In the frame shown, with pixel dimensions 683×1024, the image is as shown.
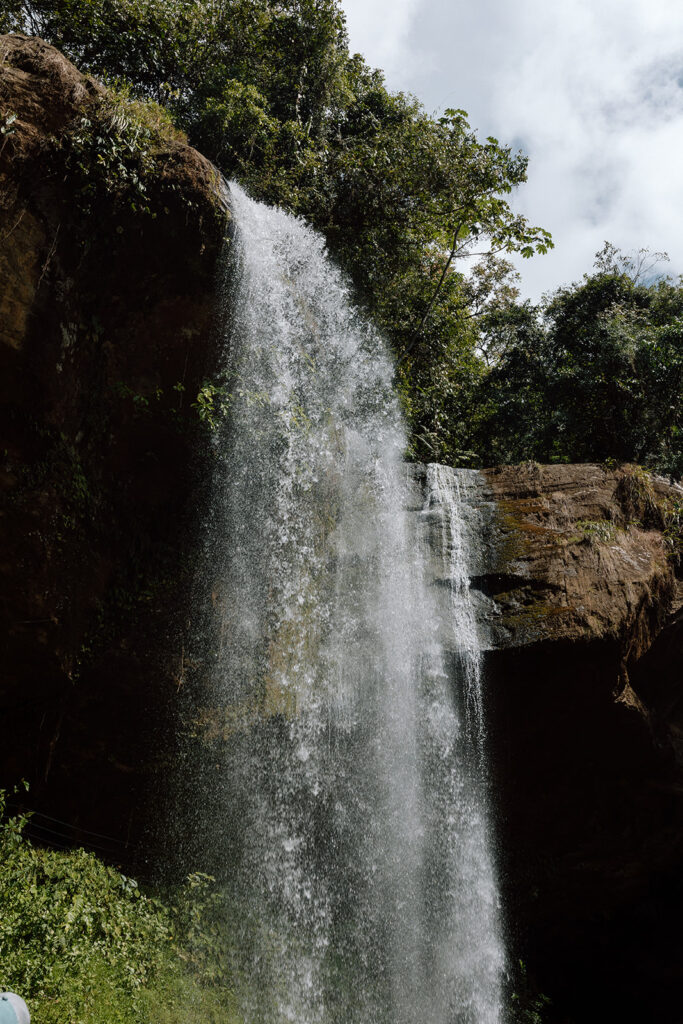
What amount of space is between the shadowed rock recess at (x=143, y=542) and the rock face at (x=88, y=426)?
21mm

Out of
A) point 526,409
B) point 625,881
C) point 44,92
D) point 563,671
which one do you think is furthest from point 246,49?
point 625,881

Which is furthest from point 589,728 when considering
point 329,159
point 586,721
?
point 329,159

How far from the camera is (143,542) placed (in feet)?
26.0

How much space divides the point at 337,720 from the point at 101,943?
128 inches

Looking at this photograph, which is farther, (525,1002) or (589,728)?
(525,1002)

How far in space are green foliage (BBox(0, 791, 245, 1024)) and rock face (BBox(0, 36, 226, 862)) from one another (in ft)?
3.18

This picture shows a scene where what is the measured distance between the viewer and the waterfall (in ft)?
24.3

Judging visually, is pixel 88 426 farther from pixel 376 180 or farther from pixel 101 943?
pixel 376 180

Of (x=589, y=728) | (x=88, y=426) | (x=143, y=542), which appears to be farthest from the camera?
(x=589, y=728)

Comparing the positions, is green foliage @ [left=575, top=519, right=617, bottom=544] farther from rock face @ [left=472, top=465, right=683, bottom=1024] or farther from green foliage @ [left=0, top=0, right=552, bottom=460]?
green foliage @ [left=0, top=0, right=552, bottom=460]

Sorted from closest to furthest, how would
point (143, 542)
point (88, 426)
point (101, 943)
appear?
point (101, 943) → point (88, 426) → point (143, 542)

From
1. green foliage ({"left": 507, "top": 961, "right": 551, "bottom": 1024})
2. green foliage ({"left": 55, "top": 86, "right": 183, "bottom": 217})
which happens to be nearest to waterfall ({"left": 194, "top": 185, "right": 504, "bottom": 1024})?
green foliage ({"left": 507, "top": 961, "right": 551, "bottom": 1024})

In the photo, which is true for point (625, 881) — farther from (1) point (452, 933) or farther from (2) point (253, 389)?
(2) point (253, 389)

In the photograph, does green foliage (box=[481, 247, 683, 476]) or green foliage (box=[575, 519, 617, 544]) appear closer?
green foliage (box=[575, 519, 617, 544])
